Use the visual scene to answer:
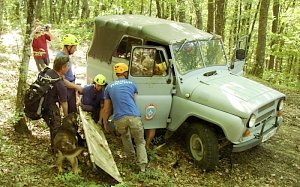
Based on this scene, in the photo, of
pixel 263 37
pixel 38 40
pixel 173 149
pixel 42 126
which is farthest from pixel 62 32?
pixel 173 149

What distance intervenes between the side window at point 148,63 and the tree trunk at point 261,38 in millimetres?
8201

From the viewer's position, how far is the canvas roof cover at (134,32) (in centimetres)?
727

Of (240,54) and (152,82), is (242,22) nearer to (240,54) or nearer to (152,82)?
(240,54)

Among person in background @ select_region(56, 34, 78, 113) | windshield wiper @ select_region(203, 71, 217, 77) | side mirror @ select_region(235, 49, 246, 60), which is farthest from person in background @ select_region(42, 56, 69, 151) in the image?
side mirror @ select_region(235, 49, 246, 60)

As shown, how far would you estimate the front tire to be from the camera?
6.59m

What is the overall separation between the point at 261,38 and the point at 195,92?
27.5ft

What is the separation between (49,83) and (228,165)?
3.65 m

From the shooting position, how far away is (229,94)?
663cm

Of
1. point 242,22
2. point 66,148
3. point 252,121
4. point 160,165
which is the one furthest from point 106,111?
point 242,22

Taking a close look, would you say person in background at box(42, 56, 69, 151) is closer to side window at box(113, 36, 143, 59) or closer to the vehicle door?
the vehicle door

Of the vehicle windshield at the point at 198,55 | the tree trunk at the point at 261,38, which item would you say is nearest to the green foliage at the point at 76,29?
the tree trunk at the point at 261,38

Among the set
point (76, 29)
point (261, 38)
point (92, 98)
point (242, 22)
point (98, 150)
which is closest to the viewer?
point (98, 150)

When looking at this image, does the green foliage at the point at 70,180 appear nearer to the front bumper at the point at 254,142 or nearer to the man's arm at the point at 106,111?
the man's arm at the point at 106,111

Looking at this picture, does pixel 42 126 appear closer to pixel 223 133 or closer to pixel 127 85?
pixel 127 85
